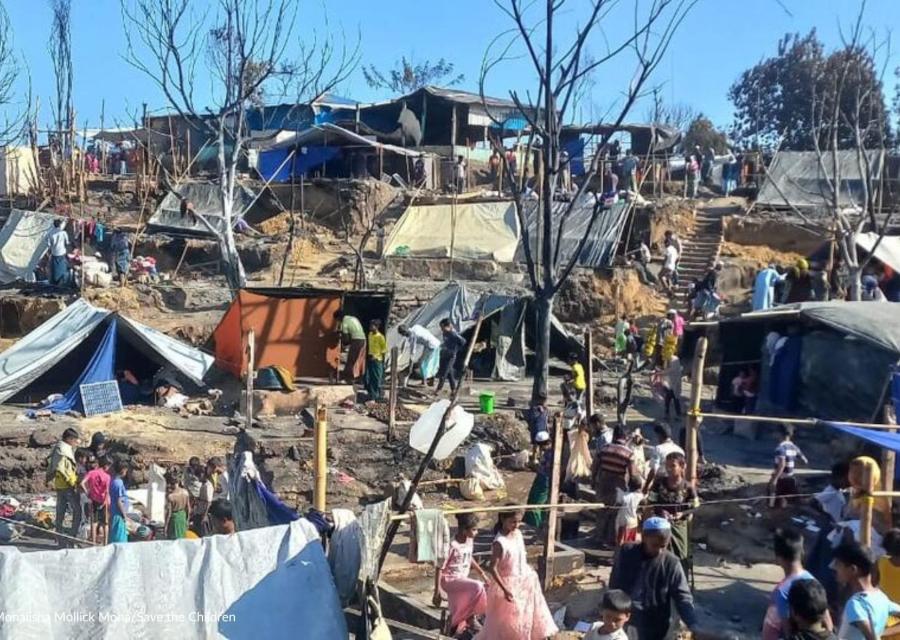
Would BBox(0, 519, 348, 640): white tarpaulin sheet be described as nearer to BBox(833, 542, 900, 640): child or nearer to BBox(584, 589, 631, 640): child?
BBox(584, 589, 631, 640): child

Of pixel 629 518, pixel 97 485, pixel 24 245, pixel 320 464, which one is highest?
pixel 24 245

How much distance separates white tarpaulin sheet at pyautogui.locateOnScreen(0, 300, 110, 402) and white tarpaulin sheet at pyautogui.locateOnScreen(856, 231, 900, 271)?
13918mm

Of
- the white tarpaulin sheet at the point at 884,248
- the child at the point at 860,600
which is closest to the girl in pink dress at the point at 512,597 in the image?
the child at the point at 860,600

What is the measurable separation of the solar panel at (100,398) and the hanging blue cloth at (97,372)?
103 millimetres

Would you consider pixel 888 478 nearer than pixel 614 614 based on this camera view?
No

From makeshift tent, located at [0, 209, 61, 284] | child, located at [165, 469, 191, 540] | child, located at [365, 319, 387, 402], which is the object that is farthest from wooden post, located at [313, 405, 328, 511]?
makeshift tent, located at [0, 209, 61, 284]

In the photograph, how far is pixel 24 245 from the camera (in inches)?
944

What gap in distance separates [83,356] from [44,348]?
86cm

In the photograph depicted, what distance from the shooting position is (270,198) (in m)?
28.6

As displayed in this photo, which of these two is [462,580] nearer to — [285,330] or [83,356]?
[285,330]

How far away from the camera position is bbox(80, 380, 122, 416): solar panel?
14.8 m

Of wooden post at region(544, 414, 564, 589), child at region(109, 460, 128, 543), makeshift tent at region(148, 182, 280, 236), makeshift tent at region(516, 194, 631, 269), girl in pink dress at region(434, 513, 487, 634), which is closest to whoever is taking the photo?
girl in pink dress at region(434, 513, 487, 634)

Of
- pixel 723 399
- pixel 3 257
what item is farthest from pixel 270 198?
pixel 723 399

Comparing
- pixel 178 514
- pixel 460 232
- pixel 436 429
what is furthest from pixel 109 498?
pixel 460 232
